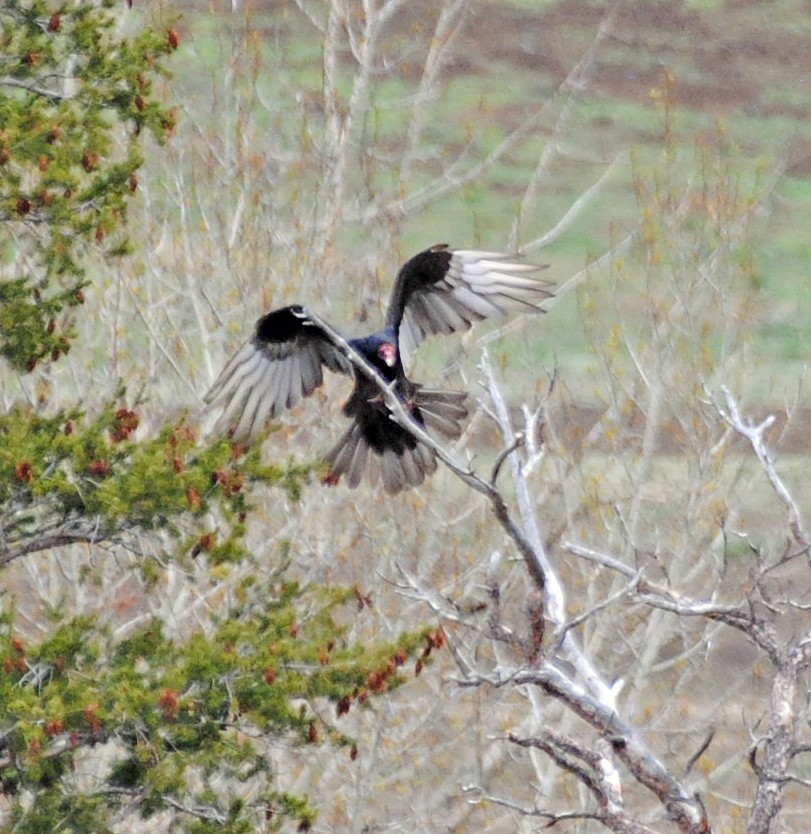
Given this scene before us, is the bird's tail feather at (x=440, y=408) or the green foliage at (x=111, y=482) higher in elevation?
the green foliage at (x=111, y=482)

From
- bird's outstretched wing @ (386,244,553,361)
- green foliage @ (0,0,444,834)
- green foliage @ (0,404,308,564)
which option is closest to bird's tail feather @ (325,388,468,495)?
bird's outstretched wing @ (386,244,553,361)

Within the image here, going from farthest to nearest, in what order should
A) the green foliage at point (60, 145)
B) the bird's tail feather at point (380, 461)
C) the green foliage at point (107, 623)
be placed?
the bird's tail feather at point (380, 461) → the green foliage at point (60, 145) → the green foliage at point (107, 623)

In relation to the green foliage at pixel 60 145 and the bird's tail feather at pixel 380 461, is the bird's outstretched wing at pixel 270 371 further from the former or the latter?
the green foliage at pixel 60 145

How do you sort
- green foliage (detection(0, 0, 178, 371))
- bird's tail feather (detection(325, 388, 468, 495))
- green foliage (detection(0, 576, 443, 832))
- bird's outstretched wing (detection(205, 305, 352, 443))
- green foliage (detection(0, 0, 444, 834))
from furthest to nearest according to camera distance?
1. bird's tail feather (detection(325, 388, 468, 495))
2. bird's outstretched wing (detection(205, 305, 352, 443))
3. green foliage (detection(0, 0, 178, 371))
4. green foliage (detection(0, 0, 444, 834))
5. green foliage (detection(0, 576, 443, 832))

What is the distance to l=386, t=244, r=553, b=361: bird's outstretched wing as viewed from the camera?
9328 mm

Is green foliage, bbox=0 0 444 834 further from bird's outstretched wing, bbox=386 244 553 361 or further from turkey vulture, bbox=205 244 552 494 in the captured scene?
bird's outstretched wing, bbox=386 244 553 361

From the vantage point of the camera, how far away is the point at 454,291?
9.60 meters

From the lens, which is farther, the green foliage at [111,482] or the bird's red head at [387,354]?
the bird's red head at [387,354]

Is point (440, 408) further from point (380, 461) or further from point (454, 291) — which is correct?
point (380, 461)

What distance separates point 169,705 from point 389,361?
7.50ft

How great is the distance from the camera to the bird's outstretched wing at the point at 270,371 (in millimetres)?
9242

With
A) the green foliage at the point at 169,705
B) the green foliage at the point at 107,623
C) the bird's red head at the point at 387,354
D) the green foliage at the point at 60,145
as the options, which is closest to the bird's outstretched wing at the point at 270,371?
the bird's red head at the point at 387,354

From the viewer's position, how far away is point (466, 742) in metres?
13.7

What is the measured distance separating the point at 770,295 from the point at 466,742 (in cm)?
1440
